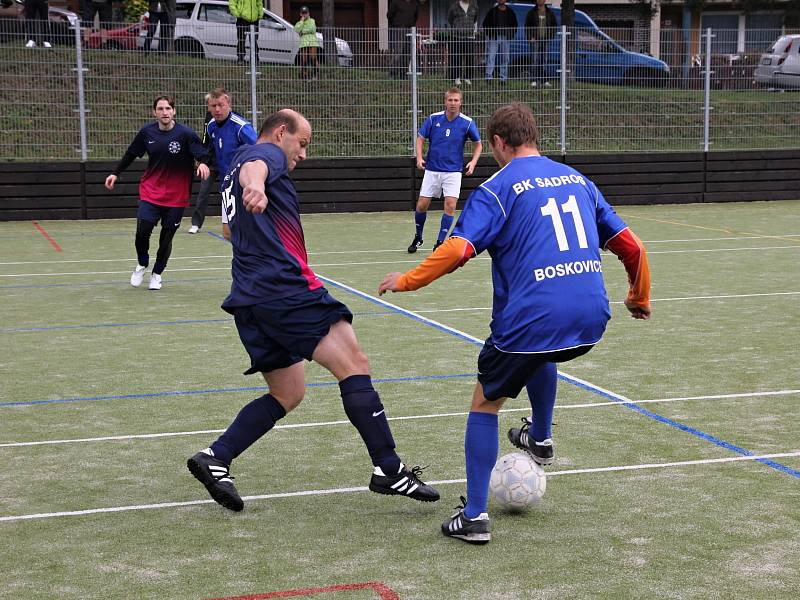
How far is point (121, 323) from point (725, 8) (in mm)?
43983

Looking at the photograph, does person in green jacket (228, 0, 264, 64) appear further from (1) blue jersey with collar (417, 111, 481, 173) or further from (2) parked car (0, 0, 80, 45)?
(1) blue jersey with collar (417, 111, 481, 173)

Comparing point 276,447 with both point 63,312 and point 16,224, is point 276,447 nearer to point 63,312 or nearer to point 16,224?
point 63,312

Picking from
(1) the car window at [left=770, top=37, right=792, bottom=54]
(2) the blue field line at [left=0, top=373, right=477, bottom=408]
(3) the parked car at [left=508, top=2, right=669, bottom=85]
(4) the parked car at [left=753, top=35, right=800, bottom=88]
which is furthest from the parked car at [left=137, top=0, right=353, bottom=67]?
(2) the blue field line at [left=0, top=373, right=477, bottom=408]

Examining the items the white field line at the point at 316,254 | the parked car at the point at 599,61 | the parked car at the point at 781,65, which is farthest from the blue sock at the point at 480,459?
the parked car at the point at 781,65

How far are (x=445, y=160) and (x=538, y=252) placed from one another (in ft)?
35.6

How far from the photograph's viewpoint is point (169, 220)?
39.8ft

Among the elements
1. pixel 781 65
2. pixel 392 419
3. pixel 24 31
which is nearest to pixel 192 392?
pixel 392 419

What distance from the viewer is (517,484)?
16.4 feet

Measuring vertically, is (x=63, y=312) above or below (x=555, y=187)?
below

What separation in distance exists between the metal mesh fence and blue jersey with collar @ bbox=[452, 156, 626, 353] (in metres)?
16.4

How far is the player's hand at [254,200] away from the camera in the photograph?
15.7 feet

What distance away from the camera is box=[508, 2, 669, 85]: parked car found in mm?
22094

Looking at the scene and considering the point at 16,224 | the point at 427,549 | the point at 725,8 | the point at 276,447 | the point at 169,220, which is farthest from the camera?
the point at 725,8

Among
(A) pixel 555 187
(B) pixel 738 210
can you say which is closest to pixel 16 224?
(B) pixel 738 210
